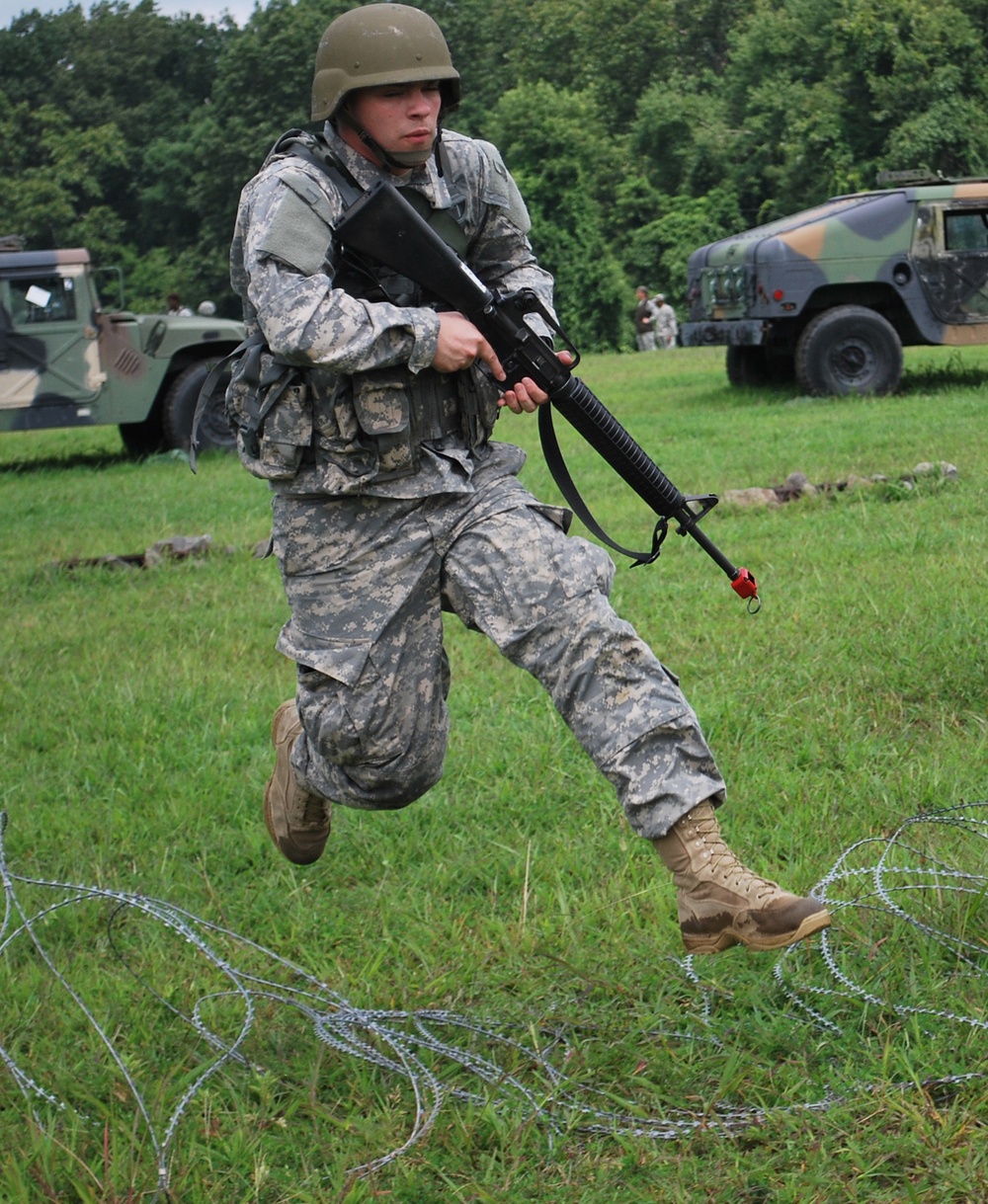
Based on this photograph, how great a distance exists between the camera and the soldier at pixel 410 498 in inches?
115

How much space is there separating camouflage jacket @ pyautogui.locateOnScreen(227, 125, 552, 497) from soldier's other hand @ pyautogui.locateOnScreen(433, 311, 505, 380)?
0.08ft

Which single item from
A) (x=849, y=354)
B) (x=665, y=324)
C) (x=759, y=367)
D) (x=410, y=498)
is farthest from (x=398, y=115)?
(x=665, y=324)

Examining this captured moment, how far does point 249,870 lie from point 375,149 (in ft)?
6.66

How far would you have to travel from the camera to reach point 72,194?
54.8 metres

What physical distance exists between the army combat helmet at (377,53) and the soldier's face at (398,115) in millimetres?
29

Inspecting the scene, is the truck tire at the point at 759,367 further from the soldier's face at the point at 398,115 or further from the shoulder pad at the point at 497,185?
the soldier's face at the point at 398,115

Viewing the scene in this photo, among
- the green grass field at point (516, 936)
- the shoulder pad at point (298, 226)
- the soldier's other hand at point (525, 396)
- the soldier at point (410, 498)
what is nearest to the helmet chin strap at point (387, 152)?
the soldier at point (410, 498)

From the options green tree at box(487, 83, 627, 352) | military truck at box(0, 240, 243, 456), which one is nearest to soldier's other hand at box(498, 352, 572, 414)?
military truck at box(0, 240, 243, 456)

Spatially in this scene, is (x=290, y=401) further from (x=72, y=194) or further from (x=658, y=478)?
(x=72, y=194)

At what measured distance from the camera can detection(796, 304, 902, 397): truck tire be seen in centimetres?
1434

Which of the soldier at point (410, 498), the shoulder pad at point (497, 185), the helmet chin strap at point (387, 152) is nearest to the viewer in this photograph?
the soldier at point (410, 498)

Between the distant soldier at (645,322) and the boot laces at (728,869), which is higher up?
the distant soldier at (645,322)

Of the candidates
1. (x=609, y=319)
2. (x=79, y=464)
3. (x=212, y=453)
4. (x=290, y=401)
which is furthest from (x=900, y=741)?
(x=609, y=319)

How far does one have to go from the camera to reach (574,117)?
40.0 m
